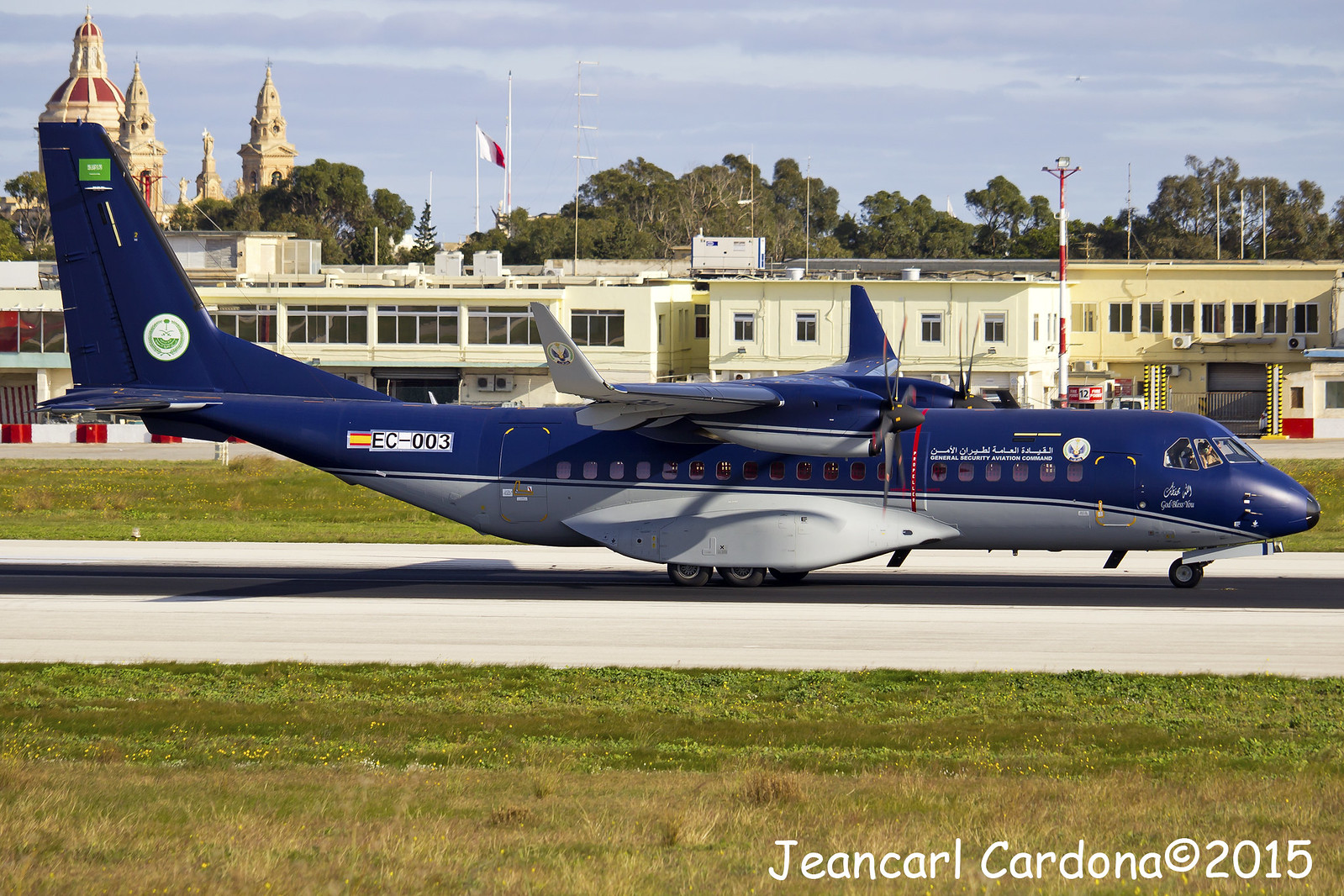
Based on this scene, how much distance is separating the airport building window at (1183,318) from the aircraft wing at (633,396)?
68529 mm

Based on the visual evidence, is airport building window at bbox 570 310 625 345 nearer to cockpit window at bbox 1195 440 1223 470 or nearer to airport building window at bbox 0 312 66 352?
airport building window at bbox 0 312 66 352

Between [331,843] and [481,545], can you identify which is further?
[481,545]

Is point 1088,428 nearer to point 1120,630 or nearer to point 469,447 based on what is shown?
point 1120,630

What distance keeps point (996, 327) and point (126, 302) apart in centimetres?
5378

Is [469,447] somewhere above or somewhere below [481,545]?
above

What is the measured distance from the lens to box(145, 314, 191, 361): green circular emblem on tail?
1120 inches

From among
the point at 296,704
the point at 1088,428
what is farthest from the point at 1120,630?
the point at 296,704

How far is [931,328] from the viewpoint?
72812mm

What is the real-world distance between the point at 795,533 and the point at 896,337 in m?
46.8

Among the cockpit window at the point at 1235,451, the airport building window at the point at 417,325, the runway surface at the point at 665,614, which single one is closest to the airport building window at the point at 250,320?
the airport building window at the point at 417,325

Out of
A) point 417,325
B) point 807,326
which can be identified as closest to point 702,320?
point 807,326

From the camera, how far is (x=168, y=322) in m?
28.5

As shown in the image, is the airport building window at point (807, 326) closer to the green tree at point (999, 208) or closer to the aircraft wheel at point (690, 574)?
the aircraft wheel at point (690, 574)

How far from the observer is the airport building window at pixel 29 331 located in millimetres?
76812
